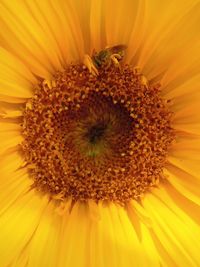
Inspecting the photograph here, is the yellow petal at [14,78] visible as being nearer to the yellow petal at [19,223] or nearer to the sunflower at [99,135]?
the sunflower at [99,135]

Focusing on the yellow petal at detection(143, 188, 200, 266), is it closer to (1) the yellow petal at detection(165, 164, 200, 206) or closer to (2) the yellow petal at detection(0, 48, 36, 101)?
(1) the yellow petal at detection(165, 164, 200, 206)

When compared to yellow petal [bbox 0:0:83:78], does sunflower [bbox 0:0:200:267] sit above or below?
below

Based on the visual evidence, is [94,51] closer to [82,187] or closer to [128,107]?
[128,107]

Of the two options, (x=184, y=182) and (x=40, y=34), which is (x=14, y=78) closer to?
(x=40, y=34)

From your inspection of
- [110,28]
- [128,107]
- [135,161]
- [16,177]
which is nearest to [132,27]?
[110,28]

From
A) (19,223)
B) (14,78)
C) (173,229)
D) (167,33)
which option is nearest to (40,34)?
(14,78)

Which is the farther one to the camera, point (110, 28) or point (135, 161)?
point (135, 161)

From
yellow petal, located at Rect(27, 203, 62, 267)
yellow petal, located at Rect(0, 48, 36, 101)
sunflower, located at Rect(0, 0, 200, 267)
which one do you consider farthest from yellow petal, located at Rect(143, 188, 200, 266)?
yellow petal, located at Rect(0, 48, 36, 101)

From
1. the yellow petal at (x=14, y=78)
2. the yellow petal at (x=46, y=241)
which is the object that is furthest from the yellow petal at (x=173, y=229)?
the yellow petal at (x=14, y=78)
